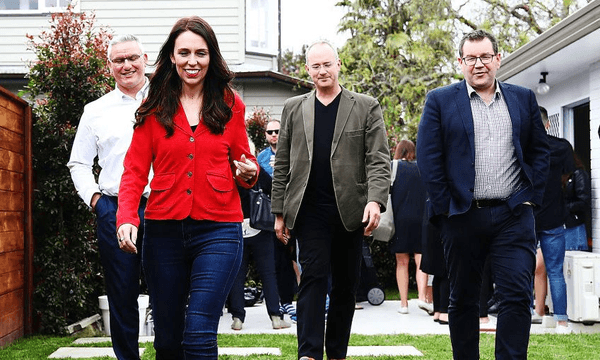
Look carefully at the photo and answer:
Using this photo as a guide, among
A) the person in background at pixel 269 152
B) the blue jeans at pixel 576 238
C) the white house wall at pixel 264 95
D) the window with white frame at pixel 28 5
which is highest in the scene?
the window with white frame at pixel 28 5

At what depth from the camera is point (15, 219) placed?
773 centimetres

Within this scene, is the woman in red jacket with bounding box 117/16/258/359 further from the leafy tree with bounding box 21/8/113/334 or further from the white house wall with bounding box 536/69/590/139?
the white house wall with bounding box 536/69/590/139

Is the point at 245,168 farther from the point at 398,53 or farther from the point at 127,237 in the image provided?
the point at 398,53

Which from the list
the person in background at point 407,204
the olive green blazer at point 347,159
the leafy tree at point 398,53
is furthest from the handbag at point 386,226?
the leafy tree at point 398,53

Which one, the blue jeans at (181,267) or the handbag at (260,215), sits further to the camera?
the handbag at (260,215)

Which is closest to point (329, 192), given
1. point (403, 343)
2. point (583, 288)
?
point (403, 343)

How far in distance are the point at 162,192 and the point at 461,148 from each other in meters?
1.96

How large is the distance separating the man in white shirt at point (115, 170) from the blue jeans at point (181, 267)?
1.07 meters

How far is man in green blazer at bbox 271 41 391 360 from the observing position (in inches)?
215

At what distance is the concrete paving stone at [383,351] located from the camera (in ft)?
22.5

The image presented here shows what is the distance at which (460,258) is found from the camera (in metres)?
5.07

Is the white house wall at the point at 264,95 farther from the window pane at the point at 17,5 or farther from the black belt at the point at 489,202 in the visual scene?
the black belt at the point at 489,202

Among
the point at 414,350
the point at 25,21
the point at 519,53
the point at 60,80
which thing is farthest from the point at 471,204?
the point at 25,21

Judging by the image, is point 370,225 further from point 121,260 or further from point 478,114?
point 121,260
